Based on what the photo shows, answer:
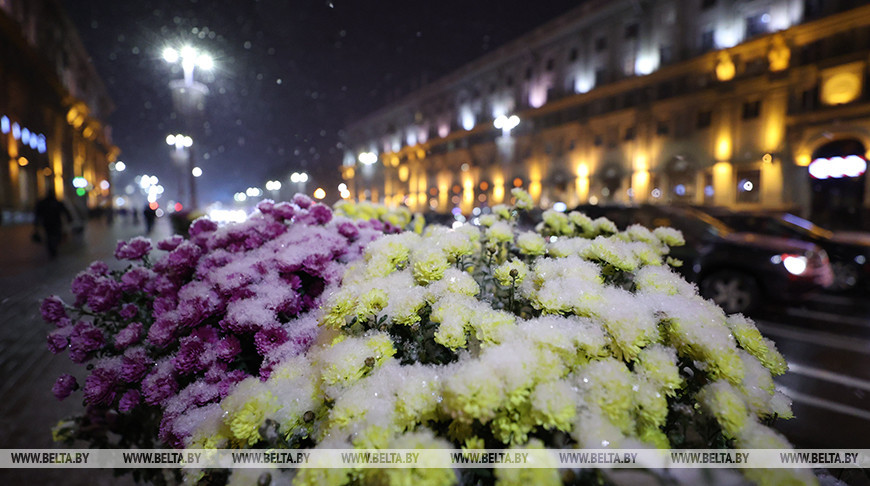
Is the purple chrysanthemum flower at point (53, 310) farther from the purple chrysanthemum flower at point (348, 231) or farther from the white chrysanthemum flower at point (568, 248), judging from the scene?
the white chrysanthemum flower at point (568, 248)

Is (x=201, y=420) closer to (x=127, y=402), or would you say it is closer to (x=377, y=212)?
(x=127, y=402)

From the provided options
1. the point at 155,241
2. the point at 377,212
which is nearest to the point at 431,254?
the point at 155,241

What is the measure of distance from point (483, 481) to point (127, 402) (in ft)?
4.55

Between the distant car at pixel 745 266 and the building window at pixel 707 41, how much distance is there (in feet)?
93.3

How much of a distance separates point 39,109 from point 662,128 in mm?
43859

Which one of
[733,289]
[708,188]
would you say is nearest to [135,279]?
[733,289]

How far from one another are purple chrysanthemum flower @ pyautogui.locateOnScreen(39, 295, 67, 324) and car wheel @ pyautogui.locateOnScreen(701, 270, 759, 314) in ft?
24.5

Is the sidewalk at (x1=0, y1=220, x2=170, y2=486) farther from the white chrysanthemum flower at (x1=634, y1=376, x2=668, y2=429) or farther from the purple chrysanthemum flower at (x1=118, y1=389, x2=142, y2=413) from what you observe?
the white chrysanthemum flower at (x1=634, y1=376, x2=668, y2=429)

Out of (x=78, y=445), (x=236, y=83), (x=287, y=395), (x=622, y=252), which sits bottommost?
(x=78, y=445)

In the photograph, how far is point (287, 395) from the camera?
112 centimetres

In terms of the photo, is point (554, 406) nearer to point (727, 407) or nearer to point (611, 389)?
point (611, 389)

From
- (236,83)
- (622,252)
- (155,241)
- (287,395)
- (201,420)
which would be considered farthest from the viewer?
(236,83)

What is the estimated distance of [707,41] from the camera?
27359 millimetres

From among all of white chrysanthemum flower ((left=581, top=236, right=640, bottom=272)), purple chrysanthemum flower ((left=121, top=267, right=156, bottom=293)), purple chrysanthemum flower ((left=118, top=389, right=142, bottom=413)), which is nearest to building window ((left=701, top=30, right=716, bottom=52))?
white chrysanthemum flower ((left=581, top=236, right=640, bottom=272))
